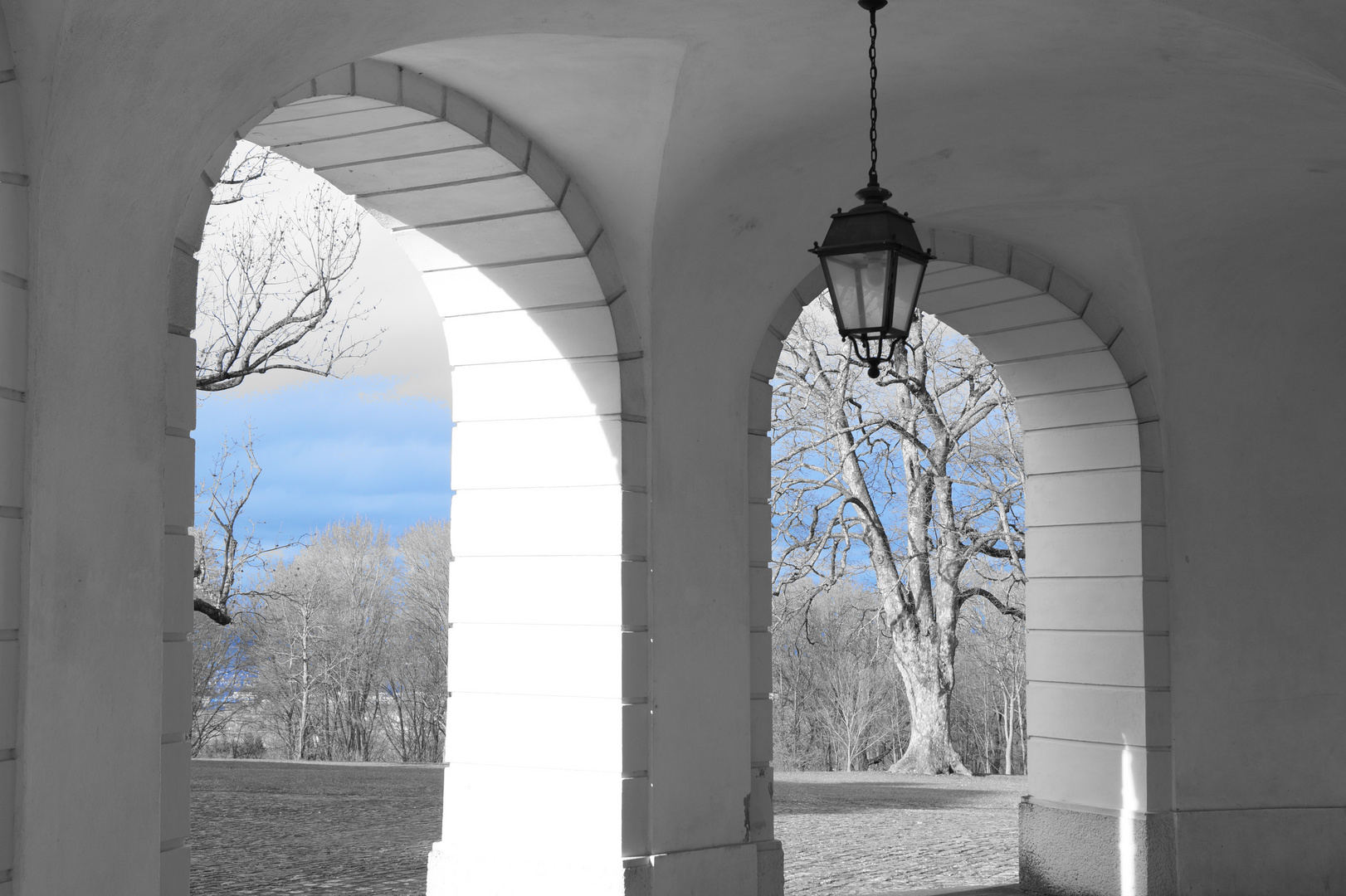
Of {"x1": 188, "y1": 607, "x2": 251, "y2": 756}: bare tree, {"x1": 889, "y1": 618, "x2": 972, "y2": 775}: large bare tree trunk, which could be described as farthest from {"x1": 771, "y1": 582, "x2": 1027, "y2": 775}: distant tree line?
{"x1": 188, "y1": 607, "x2": 251, "y2": 756}: bare tree

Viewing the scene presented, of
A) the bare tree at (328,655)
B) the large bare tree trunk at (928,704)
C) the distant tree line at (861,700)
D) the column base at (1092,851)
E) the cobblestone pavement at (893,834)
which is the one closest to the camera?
the column base at (1092,851)

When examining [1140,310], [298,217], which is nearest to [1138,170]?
[1140,310]

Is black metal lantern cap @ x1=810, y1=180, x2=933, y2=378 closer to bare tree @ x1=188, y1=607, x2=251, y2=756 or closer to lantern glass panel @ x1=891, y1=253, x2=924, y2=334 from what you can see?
lantern glass panel @ x1=891, y1=253, x2=924, y2=334

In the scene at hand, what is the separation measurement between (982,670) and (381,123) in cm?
2118

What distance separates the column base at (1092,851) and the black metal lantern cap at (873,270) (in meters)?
3.36

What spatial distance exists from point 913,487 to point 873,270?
42.1 feet

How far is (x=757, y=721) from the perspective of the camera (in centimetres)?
543

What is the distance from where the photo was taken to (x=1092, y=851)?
21.0ft

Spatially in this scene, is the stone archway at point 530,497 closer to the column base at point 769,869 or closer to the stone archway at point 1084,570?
the column base at point 769,869

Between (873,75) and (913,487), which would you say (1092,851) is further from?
(913,487)

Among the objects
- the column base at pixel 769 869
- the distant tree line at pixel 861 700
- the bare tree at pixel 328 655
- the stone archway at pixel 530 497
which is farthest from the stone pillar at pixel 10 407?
the bare tree at pixel 328 655

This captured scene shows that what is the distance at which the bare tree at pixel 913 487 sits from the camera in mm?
15977

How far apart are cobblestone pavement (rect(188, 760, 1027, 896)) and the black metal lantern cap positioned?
3617 millimetres

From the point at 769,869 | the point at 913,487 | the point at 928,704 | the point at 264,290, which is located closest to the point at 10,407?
the point at 769,869
